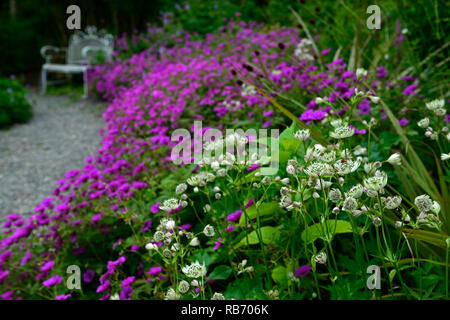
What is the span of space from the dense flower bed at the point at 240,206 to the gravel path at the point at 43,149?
68 centimetres

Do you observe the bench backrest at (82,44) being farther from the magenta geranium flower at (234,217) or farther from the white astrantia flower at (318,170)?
the white astrantia flower at (318,170)

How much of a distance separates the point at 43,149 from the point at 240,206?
3.49 metres

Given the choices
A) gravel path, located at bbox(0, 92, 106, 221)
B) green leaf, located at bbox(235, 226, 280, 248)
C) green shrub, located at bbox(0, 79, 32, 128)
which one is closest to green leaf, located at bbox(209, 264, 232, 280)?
green leaf, located at bbox(235, 226, 280, 248)

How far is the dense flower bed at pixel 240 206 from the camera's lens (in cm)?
101

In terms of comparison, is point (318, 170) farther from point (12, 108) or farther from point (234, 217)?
point (12, 108)

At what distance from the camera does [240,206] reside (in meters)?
1.58

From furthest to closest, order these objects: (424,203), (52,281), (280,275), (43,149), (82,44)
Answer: (82,44)
(43,149)
(52,281)
(280,275)
(424,203)

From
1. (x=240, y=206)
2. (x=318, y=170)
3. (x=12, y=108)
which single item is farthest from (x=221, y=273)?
(x=12, y=108)

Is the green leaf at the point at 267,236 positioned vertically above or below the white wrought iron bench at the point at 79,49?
below

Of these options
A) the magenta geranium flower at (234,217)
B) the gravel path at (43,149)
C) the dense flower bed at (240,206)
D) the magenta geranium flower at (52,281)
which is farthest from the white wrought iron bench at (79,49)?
the magenta geranium flower at (234,217)

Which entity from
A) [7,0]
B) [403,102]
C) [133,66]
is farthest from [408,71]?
[7,0]

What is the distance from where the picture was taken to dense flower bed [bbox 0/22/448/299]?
39.9 inches

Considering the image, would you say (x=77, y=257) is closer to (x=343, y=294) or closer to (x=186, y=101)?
(x=343, y=294)

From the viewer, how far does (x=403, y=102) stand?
2260mm
